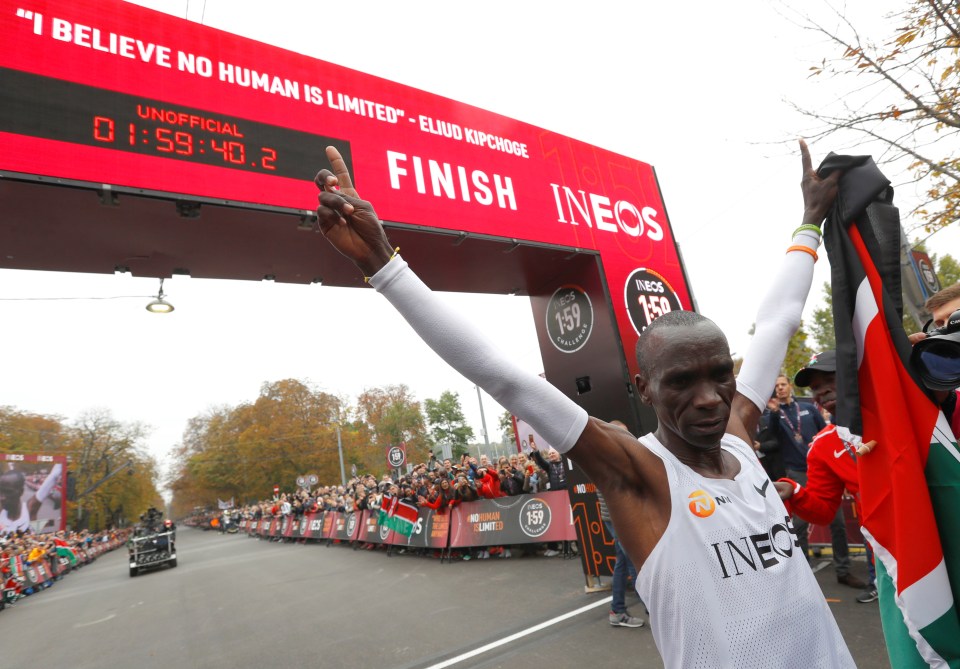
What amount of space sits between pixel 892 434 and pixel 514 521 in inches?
375

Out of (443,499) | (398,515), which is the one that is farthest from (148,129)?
(398,515)

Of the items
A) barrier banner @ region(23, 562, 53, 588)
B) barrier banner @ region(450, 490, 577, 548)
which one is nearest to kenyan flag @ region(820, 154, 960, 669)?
barrier banner @ region(450, 490, 577, 548)

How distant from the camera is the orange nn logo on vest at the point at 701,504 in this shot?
140 cm

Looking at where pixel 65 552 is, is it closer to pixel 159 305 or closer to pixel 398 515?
pixel 398 515

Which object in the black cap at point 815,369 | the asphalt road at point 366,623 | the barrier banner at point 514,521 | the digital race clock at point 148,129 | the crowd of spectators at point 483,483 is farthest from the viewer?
the crowd of spectators at point 483,483

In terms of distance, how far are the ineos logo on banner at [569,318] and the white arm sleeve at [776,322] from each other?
5.06 meters

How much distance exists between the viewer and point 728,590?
132 cm

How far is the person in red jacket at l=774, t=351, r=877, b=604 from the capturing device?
2615mm

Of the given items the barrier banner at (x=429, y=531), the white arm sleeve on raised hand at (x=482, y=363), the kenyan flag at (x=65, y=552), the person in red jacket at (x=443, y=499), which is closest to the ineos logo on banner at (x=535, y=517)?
the person in red jacket at (x=443, y=499)

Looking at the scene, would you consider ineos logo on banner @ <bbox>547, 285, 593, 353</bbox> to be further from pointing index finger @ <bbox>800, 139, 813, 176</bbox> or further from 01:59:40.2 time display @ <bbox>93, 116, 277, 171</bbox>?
pointing index finger @ <bbox>800, 139, 813, 176</bbox>

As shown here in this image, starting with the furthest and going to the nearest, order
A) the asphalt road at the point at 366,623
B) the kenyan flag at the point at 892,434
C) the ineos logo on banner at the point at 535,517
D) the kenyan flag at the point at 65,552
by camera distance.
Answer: the kenyan flag at the point at 65,552, the ineos logo on banner at the point at 535,517, the asphalt road at the point at 366,623, the kenyan flag at the point at 892,434

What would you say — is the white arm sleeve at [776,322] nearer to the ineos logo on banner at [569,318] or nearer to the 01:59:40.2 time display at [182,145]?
the 01:59:40.2 time display at [182,145]

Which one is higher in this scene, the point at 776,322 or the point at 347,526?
the point at 776,322

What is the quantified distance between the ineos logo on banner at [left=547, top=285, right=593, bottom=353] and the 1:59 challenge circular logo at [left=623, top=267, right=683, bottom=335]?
1.89 ft
